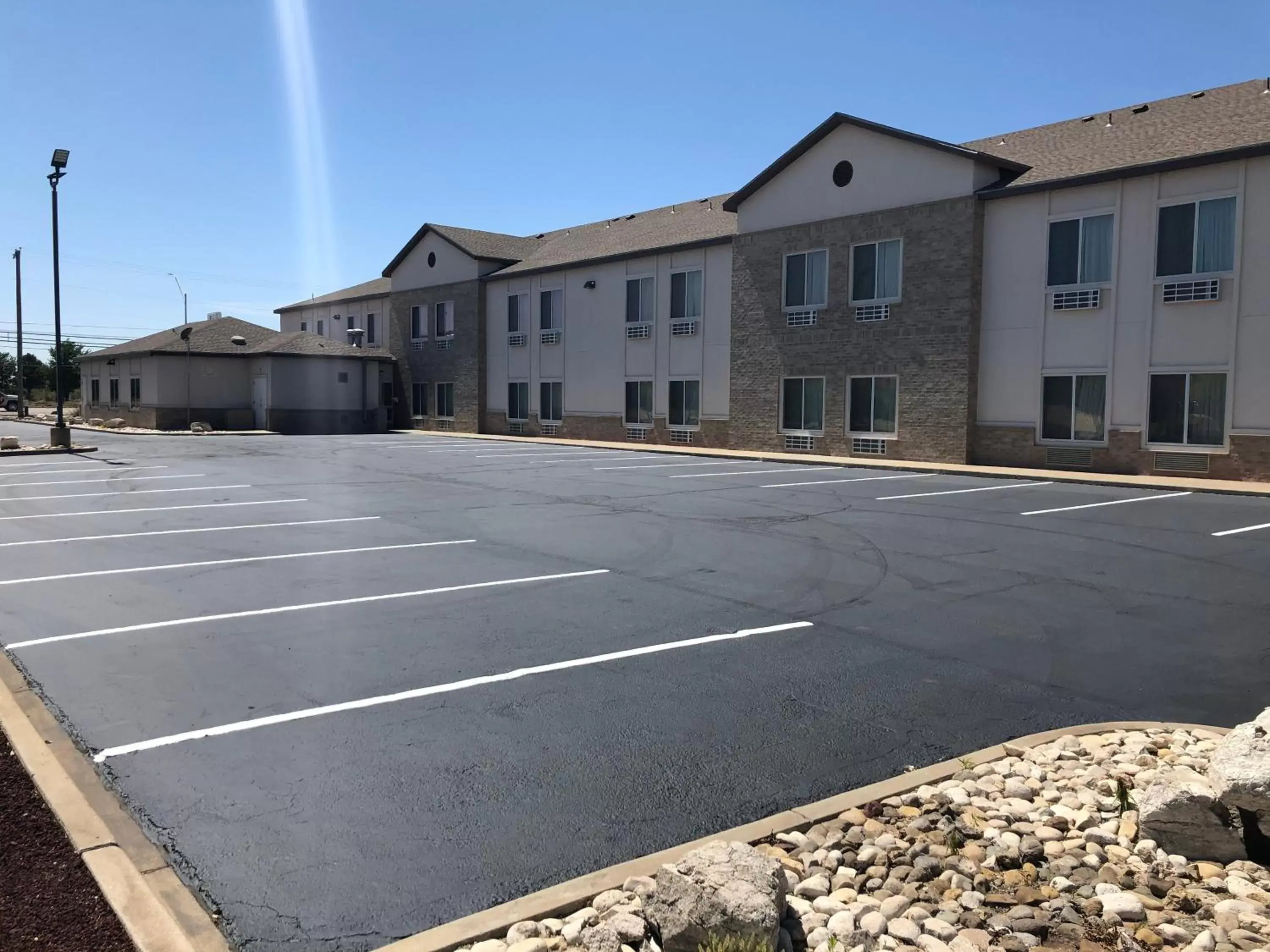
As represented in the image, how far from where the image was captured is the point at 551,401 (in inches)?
1559

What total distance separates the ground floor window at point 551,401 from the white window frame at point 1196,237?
73.6ft

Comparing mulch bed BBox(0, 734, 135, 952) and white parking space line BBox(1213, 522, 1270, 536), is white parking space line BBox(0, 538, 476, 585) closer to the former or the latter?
mulch bed BBox(0, 734, 135, 952)

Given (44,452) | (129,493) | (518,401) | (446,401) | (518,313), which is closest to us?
(129,493)

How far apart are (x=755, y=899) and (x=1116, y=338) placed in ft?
72.9

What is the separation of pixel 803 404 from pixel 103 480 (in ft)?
60.8

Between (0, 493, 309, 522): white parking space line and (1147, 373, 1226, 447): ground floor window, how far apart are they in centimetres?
1810

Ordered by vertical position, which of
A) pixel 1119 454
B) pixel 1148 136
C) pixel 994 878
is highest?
pixel 1148 136

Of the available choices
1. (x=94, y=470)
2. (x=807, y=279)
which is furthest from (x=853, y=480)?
(x=94, y=470)

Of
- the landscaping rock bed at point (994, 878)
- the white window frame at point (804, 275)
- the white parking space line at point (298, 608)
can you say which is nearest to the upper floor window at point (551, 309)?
the white window frame at point (804, 275)

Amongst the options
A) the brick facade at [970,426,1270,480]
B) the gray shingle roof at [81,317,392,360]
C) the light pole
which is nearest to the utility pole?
the gray shingle roof at [81,317,392,360]

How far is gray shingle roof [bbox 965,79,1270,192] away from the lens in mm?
20969

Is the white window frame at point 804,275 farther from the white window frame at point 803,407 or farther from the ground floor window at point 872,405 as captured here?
the ground floor window at point 872,405

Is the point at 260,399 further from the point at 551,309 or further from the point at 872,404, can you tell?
the point at 872,404

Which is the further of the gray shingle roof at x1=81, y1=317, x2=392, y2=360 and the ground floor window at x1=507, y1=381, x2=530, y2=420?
the gray shingle roof at x1=81, y1=317, x2=392, y2=360
